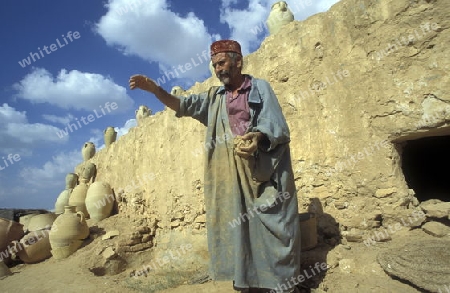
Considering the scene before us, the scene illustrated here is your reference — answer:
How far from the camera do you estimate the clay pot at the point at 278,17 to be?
5.51 metres

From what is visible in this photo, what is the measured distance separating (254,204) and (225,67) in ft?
3.71

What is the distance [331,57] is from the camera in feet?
12.1

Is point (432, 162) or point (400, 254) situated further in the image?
point (432, 162)

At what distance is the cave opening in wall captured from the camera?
15.5 feet

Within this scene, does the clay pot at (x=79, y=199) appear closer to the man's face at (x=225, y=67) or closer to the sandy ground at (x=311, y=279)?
the sandy ground at (x=311, y=279)

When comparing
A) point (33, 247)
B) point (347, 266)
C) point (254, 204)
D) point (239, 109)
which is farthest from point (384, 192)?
point (33, 247)

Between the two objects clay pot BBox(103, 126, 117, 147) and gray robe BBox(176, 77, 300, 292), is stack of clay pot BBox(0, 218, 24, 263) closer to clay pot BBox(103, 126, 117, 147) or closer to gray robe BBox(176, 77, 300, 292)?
clay pot BBox(103, 126, 117, 147)

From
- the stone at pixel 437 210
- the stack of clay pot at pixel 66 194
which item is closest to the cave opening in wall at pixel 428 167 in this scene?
the stone at pixel 437 210

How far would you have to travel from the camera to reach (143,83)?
2.34 m

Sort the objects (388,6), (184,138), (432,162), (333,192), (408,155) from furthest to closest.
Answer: (184,138) → (432,162) → (408,155) → (333,192) → (388,6)

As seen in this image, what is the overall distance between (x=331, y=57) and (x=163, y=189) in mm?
4223

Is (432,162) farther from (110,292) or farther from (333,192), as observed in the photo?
(110,292)

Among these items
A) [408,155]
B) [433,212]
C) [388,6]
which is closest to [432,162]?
[408,155]

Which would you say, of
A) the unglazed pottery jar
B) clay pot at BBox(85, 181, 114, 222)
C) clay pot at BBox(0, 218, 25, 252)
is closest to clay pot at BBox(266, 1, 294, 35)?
clay pot at BBox(85, 181, 114, 222)
